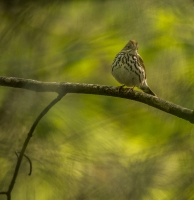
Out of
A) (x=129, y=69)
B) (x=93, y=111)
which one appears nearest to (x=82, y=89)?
(x=93, y=111)

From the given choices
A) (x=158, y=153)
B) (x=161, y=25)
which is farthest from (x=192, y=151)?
(x=161, y=25)

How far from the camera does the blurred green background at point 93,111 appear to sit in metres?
2.07

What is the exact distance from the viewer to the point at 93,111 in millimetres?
2484

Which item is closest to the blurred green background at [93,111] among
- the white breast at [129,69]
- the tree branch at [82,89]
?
the tree branch at [82,89]

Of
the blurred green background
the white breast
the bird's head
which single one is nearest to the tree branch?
the blurred green background

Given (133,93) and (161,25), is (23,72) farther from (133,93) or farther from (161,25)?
(161,25)

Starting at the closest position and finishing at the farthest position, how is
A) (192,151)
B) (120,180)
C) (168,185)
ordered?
(192,151) < (168,185) < (120,180)

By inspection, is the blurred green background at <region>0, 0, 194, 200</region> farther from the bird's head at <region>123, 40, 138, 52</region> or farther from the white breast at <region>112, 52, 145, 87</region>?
the white breast at <region>112, 52, 145, 87</region>

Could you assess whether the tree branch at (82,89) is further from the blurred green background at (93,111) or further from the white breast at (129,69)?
the white breast at (129,69)

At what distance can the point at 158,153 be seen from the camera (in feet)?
7.54

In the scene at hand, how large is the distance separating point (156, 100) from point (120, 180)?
52 cm

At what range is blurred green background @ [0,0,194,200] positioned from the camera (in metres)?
2.07

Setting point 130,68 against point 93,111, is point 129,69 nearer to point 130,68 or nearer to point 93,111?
point 130,68

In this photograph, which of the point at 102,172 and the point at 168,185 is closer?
the point at 168,185
